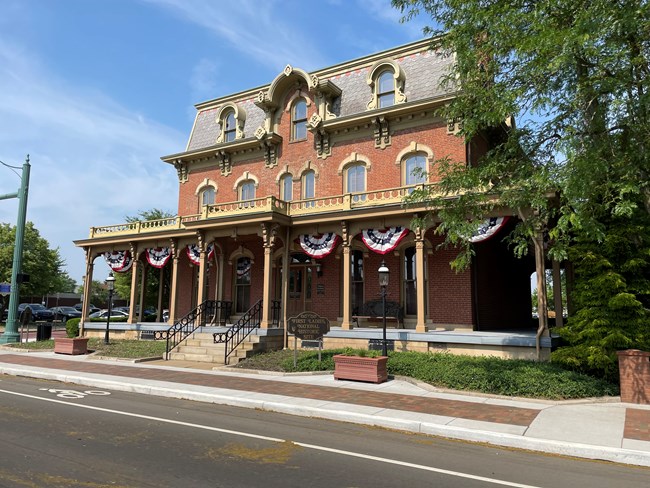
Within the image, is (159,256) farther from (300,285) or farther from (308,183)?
(308,183)

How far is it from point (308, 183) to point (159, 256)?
8111 millimetres

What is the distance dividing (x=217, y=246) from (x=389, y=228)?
31.9 feet

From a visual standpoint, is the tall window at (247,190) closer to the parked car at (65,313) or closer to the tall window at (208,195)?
the tall window at (208,195)

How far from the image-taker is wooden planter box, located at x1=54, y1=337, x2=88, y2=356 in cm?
1888

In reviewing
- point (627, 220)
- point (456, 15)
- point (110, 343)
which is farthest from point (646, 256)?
point (110, 343)

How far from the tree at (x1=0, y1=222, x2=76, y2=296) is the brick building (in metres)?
21.9

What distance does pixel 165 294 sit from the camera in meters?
34.5

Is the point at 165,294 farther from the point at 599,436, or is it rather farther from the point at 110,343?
the point at 599,436

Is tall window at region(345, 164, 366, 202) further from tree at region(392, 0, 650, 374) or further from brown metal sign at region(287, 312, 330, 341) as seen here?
tree at region(392, 0, 650, 374)

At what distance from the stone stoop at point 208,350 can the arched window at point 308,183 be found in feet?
23.4

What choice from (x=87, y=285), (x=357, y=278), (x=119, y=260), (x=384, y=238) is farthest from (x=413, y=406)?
(x=87, y=285)

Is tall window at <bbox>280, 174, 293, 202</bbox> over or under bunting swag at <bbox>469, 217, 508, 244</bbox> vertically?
over

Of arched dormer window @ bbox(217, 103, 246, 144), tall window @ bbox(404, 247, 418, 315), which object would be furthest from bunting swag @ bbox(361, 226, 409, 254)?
arched dormer window @ bbox(217, 103, 246, 144)

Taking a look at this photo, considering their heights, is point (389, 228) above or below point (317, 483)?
above
